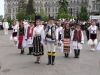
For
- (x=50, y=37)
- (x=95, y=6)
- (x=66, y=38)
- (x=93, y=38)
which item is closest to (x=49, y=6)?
(x=95, y=6)

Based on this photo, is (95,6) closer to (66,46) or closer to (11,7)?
(11,7)

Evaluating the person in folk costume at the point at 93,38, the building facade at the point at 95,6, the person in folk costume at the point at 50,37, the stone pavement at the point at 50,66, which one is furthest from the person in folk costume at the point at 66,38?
the building facade at the point at 95,6

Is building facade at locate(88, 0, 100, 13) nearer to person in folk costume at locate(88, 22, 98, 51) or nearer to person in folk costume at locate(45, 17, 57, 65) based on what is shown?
person in folk costume at locate(88, 22, 98, 51)

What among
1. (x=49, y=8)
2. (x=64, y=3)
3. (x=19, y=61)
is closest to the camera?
(x=19, y=61)

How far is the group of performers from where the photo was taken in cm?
1557

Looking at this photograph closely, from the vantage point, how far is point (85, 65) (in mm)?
15664

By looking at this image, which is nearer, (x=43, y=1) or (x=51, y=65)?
(x=51, y=65)

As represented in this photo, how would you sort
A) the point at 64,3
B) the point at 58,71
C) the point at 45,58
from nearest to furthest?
the point at 58,71 < the point at 45,58 < the point at 64,3

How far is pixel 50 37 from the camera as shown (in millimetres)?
15711

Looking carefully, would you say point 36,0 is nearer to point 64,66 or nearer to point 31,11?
point 31,11

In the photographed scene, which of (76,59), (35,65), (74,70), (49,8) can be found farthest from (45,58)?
(49,8)

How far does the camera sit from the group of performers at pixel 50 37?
15.6m

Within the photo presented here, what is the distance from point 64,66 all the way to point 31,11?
8699 centimetres

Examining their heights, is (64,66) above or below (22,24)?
below
